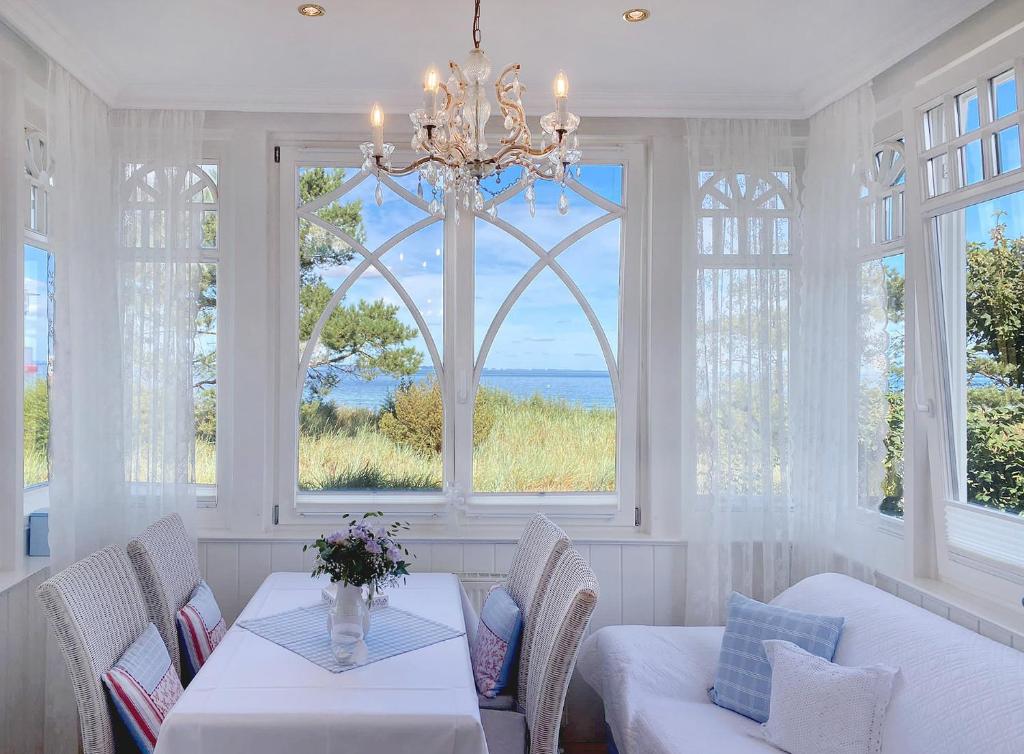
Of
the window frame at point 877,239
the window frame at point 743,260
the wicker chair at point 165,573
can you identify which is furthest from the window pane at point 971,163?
the wicker chair at point 165,573

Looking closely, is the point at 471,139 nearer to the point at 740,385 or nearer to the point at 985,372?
the point at 985,372

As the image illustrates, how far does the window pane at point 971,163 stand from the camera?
241 centimetres

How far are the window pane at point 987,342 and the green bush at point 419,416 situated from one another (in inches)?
74.3

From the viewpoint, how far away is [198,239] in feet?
10.7

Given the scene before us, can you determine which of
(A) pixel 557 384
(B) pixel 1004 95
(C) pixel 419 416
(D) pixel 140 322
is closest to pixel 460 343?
(C) pixel 419 416

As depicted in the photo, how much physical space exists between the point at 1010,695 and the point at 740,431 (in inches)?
62.4

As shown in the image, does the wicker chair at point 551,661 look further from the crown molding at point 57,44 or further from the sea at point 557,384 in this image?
the crown molding at point 57,44

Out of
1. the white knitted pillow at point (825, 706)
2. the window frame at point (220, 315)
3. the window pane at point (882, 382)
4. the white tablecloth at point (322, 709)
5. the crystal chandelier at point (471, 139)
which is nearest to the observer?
the white tablecloth at point (322, 709)

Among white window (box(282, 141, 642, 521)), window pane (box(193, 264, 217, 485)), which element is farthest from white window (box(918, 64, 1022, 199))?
window pane (box(193, 264, 217, 485))

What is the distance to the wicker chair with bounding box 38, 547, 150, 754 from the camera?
2006 millimetres

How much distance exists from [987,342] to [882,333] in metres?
0.52

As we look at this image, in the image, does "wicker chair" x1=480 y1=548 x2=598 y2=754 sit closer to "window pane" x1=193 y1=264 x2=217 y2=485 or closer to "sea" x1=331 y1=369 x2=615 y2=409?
"sea" x1=331 y1=369 x2=615 y2=409

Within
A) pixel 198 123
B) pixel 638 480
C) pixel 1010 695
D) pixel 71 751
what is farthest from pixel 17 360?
pixel 1010 695

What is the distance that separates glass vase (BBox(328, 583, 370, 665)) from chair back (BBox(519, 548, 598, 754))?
53 cm
